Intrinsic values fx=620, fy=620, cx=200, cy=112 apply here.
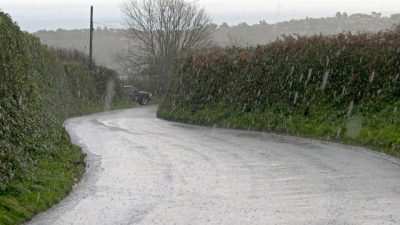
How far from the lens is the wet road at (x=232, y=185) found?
8.77m

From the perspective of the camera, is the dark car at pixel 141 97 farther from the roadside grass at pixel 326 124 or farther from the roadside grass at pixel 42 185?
the roadside grass at pixel 42 185

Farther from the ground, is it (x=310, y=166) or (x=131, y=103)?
(x=310, y=166)

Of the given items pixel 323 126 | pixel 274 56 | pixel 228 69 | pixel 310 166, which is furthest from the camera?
pixel 228 69

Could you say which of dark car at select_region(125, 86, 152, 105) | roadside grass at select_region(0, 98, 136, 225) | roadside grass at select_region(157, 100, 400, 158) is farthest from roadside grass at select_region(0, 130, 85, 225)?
dark car at select_region(125, 86, 152, 105)

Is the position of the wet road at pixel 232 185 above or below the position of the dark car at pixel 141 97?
above

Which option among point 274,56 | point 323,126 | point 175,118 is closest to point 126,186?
point 323,126

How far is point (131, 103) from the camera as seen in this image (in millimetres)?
62688

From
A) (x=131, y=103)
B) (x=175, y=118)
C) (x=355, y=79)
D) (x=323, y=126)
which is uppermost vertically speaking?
(x=355, y=79)

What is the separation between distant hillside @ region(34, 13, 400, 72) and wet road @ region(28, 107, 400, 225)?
65.9 meters

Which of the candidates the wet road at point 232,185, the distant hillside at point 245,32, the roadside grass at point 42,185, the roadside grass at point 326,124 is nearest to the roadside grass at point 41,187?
the roadside grass at point 42,185

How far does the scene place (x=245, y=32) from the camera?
112m

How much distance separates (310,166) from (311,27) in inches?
3633

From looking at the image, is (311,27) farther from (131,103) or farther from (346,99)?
(346,99)

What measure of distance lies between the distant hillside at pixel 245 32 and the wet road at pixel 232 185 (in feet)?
216
